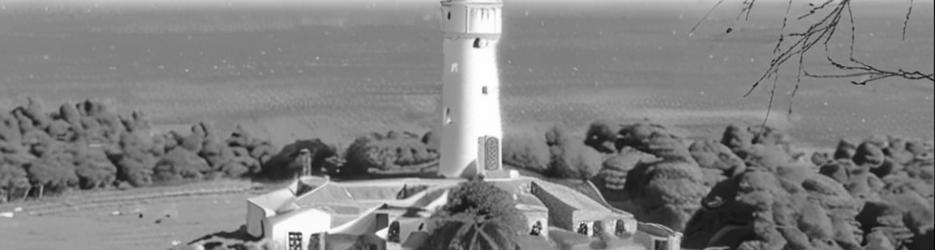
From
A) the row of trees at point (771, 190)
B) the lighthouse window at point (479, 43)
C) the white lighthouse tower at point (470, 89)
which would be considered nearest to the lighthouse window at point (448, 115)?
the white lighthouse tower at point (470, 89)

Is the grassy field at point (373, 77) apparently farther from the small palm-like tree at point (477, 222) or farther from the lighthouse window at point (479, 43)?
the small palm-like tree at point (477, 222)

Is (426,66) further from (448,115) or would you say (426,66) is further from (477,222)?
(477,222)

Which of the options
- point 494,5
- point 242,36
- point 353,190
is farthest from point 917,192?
point 242,36

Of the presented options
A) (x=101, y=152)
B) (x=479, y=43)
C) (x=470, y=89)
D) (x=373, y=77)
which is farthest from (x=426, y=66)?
(x=479, y=43)

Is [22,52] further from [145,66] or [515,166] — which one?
[515,166]

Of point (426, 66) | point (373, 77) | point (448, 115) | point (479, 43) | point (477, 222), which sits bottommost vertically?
point (477, 222)
